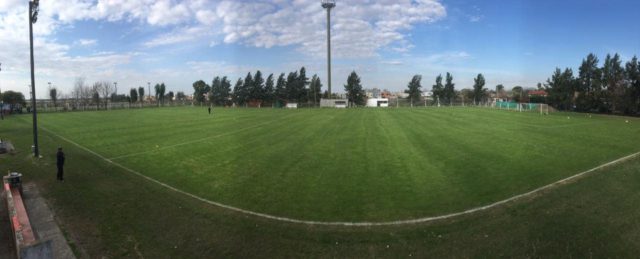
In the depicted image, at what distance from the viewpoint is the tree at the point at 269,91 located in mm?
101800

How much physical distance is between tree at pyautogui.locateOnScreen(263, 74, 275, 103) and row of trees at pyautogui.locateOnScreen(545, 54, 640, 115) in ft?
209

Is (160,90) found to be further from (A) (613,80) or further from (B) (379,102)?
(A) (613,80)

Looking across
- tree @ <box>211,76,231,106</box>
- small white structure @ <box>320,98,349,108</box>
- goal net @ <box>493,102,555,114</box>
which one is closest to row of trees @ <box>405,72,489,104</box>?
small white structure @ <box>320,98,349,108</box>

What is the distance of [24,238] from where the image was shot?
706 cm

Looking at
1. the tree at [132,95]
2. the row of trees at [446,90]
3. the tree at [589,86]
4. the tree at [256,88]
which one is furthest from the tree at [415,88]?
the tree at [132,95]

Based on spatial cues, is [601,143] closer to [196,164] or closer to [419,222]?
[419,222]

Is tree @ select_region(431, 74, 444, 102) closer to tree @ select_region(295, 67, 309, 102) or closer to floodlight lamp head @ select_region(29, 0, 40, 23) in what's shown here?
tree @ select_region(295, 67, 309, 102)

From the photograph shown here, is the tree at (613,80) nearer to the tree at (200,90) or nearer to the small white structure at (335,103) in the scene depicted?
the small white structure at (335,103)

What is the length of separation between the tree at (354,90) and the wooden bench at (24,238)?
95.6 metres

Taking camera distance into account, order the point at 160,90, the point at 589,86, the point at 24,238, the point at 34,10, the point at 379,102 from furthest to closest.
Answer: the point at 160,90 → the point at 379,102 → the point at 589,86 → the point at 34,10 → the point at 24,238

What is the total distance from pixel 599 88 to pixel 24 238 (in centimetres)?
5861

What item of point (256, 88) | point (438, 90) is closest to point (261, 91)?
point (256, 88)

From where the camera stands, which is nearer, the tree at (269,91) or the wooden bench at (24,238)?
the wooden bench at (24,238)

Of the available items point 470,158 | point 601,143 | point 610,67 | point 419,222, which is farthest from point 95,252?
point 610,67
